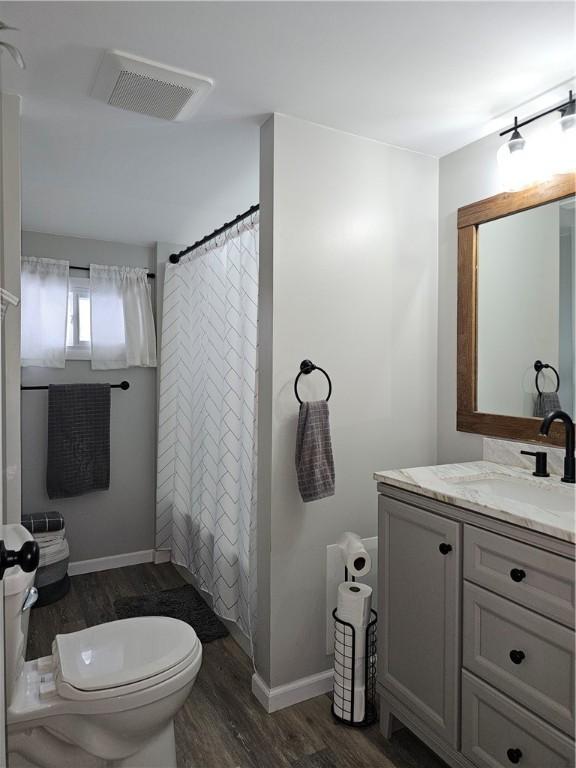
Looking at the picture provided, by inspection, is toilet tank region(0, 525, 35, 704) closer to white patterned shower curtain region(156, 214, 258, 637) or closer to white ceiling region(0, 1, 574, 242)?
white patterned shower curtain region(156, 214, 258, 637)

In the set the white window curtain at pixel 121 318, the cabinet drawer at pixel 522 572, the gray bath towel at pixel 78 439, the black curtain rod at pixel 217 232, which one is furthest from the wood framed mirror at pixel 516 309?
the gray bath towel at pixel 78 439

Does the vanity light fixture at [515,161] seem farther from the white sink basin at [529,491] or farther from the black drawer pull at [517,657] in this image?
the black drawer pull at [517,657]

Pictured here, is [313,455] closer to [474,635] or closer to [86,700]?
[474,635]

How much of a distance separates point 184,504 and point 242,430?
3.64 ft

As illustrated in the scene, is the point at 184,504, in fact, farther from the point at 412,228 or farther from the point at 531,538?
the point at 531,538

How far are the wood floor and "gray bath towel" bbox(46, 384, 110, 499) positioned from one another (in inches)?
43.4

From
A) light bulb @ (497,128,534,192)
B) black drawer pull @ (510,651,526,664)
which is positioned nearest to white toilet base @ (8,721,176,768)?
black drawer pull @ (510,651,526,664)

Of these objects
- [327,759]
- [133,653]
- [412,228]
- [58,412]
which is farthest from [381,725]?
[58,412]

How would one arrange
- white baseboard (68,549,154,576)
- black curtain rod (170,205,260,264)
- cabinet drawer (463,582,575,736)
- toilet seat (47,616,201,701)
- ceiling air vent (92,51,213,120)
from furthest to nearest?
white baseboard (68,549,154,576)
black curtain rod (170,205,260,264)
ceiling air vent (92,51,213,120)
toilet seat (47,616,201,701)
cabinet drawer (463,582,575,736)

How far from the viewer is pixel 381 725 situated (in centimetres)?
192

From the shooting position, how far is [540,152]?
1.95 meters

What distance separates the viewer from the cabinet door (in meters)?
1.61

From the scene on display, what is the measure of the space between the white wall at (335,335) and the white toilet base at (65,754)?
21.1 inches

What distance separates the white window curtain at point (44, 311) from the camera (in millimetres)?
3326
